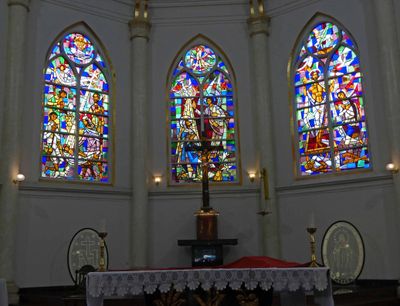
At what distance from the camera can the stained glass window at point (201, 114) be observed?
14.2 meters

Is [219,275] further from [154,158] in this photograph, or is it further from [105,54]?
[105,54]

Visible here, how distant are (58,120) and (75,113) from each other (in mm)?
548

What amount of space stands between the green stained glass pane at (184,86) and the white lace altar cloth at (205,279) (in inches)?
362

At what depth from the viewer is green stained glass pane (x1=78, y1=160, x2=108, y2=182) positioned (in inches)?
527

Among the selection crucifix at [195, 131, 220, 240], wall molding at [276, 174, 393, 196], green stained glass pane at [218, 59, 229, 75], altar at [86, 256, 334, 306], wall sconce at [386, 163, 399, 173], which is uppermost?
green stained glass pane at [218, 59, 229, 75]

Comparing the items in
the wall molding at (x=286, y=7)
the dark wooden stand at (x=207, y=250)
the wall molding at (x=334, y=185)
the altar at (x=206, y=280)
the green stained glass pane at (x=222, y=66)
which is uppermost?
the wall molding at (x=286, y=7)

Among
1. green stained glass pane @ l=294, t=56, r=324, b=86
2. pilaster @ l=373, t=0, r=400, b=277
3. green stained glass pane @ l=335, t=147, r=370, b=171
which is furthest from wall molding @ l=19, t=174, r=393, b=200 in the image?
green stained glass pane @ l=294, t=56, r=324, b=86

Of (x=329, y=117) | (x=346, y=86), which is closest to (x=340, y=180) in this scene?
(x=329, y=117)

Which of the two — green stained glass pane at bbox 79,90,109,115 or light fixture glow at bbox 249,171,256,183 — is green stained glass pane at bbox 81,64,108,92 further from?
light fixture glow at bbox 249,171,256,183

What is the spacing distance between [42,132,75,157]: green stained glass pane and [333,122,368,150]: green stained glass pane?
7004 mm

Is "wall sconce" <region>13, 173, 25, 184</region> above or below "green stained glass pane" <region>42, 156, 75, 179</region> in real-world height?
below

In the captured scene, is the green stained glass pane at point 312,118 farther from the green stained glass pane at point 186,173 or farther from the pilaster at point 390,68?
the green stained glass pane at point 186,173

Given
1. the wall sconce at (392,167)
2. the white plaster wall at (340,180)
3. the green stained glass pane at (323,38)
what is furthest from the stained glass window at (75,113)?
the wall sconce at (392,167)

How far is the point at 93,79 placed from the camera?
46.6 feet
